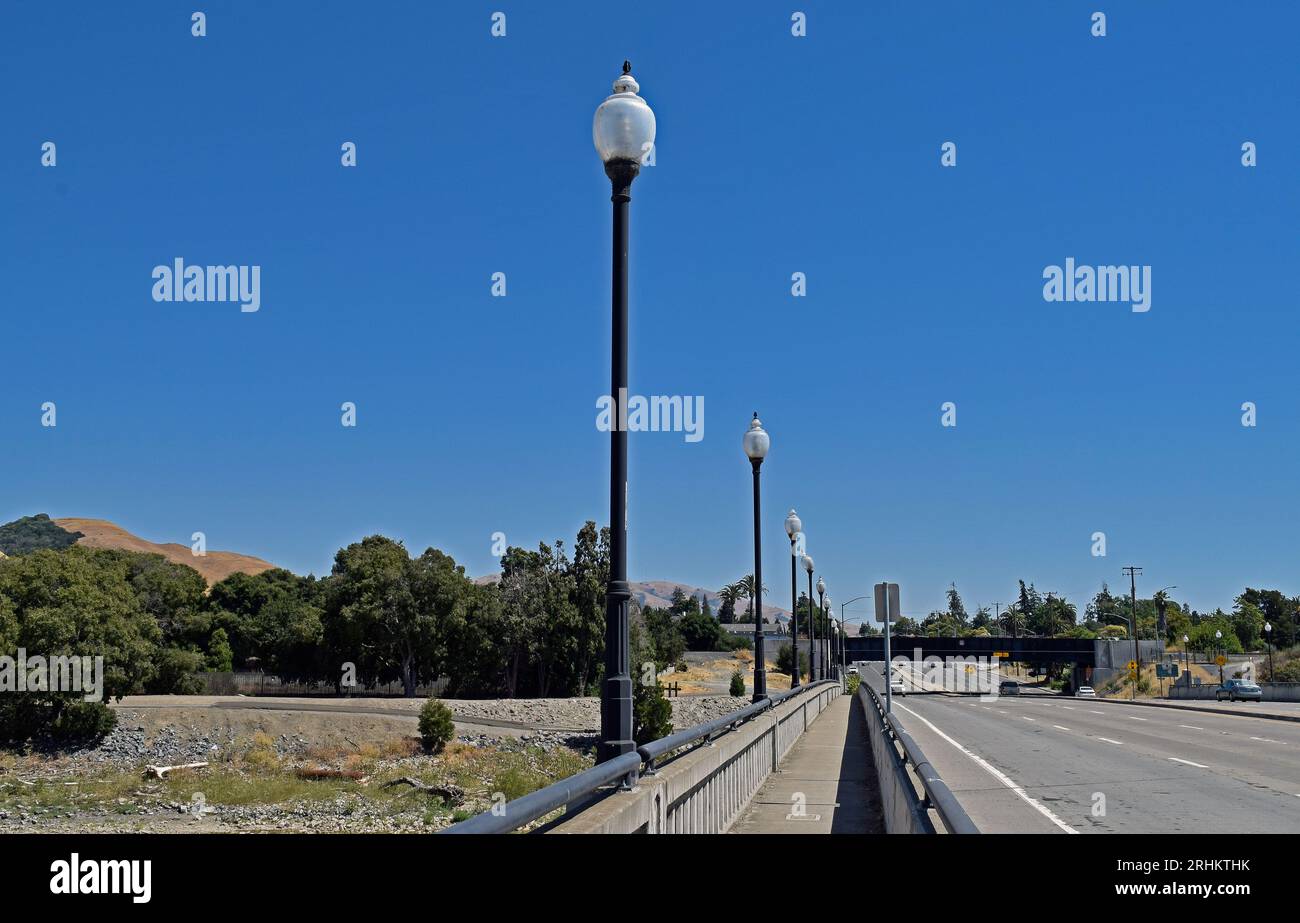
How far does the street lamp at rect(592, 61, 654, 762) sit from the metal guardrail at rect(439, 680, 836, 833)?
367mm

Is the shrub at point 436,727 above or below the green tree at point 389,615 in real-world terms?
below

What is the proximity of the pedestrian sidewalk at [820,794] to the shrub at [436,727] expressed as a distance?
4363 cm

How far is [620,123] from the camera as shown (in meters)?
9.52

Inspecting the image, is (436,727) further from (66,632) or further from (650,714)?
(66,632)

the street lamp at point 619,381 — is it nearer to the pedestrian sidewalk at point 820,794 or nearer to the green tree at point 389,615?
the pedestrian sidewalk at point 820,794

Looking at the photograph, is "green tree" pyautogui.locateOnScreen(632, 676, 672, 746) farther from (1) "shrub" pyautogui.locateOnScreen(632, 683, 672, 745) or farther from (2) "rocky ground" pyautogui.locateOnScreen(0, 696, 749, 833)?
(2) "rocky ground" pyautogui.locateOnScreen(0, 696, 749, 833)

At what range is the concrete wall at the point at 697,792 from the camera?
682 centimetres

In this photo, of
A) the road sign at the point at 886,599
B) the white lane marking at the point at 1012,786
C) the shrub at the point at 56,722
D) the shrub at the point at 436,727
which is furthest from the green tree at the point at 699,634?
the road sign at the point at 886,599

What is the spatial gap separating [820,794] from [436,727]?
52.8 meters

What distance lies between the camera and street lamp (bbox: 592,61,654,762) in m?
8.74

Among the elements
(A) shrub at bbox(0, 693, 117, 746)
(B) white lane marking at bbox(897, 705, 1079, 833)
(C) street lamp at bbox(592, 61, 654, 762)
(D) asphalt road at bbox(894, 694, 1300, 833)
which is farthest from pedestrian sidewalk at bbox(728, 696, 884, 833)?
(A) shrub at bbox(0, 693, 117, 746)

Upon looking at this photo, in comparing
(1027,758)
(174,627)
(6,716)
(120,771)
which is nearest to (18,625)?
(6,716)
